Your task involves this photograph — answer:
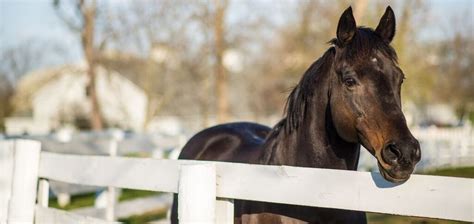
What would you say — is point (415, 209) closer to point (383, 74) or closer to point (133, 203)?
point (383, 74)

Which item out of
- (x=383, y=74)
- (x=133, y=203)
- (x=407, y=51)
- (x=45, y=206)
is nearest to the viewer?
(x=383, y=74)

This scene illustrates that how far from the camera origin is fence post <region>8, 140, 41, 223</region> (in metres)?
4.24

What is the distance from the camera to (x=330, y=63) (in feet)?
11.7

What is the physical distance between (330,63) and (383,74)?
1.62ft

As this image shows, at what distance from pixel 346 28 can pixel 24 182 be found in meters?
2.43

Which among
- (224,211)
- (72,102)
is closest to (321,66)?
(224,211)

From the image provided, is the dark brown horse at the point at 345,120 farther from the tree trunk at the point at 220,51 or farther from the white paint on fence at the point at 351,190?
the tree trunk at the point at 220,51

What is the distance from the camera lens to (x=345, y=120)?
3287 mm

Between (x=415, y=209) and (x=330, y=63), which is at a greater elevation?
(x=330, y=63)

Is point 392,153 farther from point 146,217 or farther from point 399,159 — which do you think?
point 146,217

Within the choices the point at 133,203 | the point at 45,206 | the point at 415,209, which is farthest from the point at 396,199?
the point at 133,203

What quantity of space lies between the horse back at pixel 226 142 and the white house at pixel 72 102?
14023 mm

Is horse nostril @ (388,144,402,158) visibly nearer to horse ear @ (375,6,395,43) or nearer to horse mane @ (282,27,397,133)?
horse mane @ (282,27,397,133)

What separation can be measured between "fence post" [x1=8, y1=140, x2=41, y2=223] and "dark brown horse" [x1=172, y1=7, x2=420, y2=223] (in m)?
1.47
